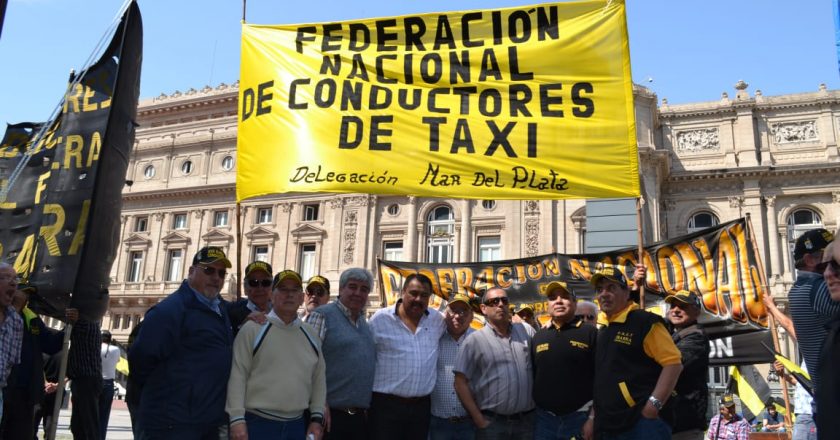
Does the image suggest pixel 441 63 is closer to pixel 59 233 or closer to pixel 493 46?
pixel 493 46

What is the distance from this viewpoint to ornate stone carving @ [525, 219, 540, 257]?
30.6 meters

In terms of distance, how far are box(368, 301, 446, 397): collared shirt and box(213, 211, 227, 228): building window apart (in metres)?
34.5

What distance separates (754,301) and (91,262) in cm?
822

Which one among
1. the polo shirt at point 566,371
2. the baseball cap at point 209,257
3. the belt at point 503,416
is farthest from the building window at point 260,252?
the polo shirt at point 566,371

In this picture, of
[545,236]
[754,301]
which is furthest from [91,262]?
[545,236]

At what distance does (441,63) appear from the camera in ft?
21.3

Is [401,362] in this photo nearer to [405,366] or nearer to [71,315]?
[405,366]

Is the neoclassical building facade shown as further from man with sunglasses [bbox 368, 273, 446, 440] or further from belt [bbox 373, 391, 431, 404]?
belt [bbox 373, 391, 431, 404]

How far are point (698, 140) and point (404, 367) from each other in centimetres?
3377

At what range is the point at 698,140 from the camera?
34500 mm

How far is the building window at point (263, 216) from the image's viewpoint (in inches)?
1458

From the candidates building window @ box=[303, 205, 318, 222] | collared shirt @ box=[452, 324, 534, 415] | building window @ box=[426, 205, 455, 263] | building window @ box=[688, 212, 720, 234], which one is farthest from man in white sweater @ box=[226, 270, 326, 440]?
building window @ box=[688, 212, 720, 234]

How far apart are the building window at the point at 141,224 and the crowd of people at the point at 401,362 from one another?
122 feet

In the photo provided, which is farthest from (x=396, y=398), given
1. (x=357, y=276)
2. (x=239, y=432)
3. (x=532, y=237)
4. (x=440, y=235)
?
(x=440, y=235)
